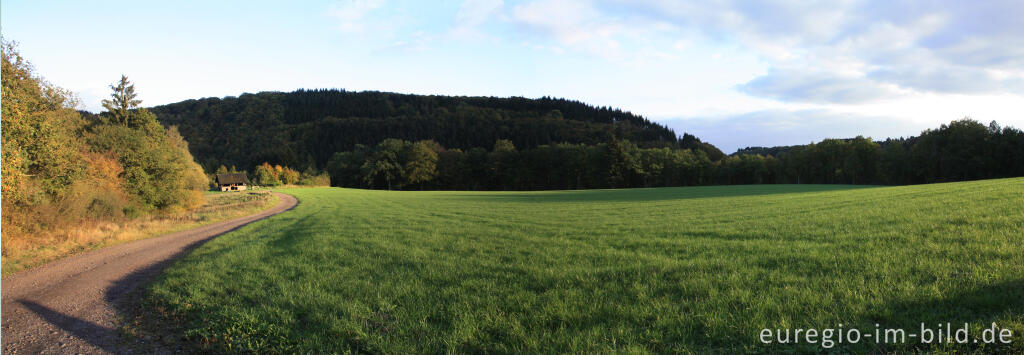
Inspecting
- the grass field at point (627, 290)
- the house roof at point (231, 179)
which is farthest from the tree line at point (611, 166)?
the grass field at point (627, 290)

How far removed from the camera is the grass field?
4047 millimetres

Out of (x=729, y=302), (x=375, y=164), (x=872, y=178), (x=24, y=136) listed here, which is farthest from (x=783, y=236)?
(x=872, y=178)

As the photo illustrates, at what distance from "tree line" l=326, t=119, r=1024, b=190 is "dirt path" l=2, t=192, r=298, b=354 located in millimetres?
85997

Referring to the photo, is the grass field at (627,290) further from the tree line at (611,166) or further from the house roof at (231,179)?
the house roof at (231,179)

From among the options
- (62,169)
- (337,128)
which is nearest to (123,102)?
(62,169)

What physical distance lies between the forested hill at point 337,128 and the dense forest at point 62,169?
372 ft

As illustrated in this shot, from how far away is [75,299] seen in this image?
829 cm

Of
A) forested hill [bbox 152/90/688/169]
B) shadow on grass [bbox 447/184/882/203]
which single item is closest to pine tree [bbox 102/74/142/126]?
shadow on grass [bbox 447/184/882/203]

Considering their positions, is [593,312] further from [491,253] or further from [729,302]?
[491,253]

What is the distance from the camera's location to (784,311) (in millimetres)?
4285

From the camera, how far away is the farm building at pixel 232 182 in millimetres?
104875

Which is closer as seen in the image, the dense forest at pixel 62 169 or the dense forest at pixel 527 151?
the dense forest at pixel 62 169

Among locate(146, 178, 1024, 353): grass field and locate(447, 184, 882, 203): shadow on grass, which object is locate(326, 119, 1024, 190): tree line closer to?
locate(447, 184, 882, 203): shadow on grass

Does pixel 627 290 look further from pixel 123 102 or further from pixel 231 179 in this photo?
pixel 231 179
